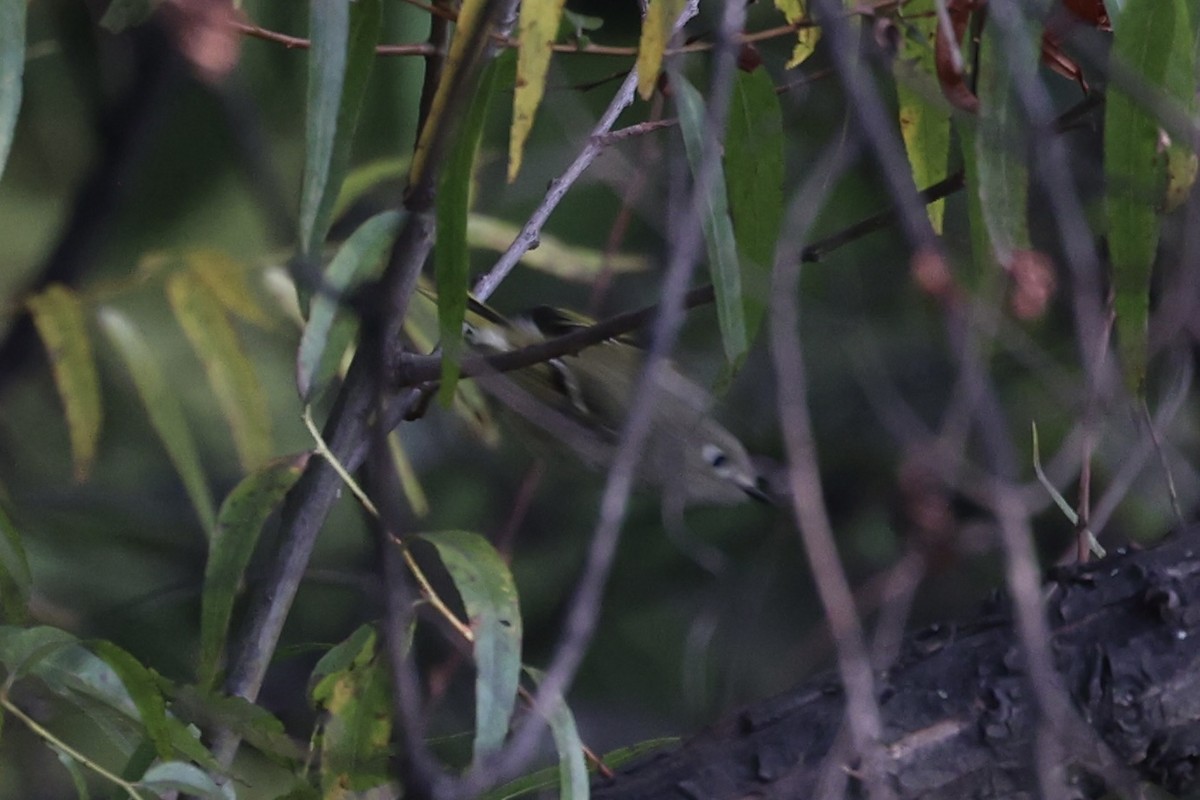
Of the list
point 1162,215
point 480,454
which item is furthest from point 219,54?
point 480,454

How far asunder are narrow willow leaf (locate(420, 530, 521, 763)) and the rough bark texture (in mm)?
128

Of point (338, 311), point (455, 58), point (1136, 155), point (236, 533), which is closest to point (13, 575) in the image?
point (236, 533)

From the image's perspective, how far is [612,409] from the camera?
1025 mm

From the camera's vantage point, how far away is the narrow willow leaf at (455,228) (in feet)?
1.98

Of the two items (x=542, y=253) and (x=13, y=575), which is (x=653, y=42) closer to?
(x=13, y=575)

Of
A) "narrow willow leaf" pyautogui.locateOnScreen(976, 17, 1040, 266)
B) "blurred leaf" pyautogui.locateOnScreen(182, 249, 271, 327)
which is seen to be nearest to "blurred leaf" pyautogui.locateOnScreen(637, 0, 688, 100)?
"narrow willow leaf" pyautogui.locateOnScreen(976, 17, 1040, 266)

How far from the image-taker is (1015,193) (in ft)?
1.97

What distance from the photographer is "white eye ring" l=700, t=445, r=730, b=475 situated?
3.97ft

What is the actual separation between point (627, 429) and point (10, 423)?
1.49 m

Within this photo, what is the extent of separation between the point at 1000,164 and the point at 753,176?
0.12m

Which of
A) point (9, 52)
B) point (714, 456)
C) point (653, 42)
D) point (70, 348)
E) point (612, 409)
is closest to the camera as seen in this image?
point (653, 42)

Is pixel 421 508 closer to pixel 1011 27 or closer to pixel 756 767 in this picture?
pixel 756 767

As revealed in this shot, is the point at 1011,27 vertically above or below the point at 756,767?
above

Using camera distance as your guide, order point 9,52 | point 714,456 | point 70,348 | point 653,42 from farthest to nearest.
Result: point 714,456, point 70,348, point 9,52, point 653,42
